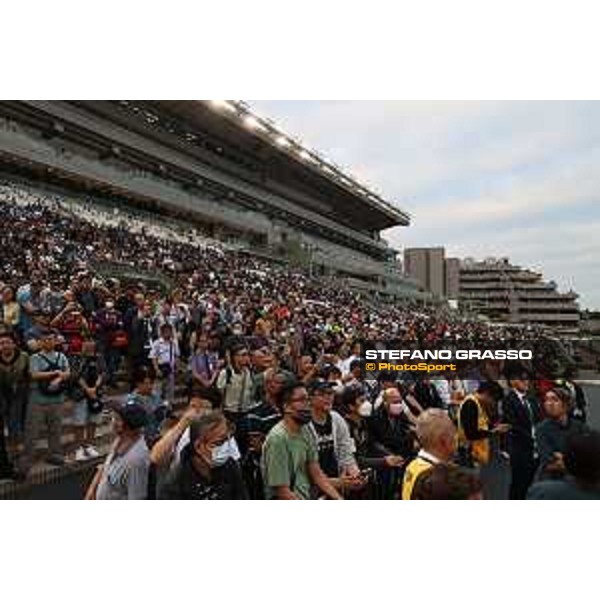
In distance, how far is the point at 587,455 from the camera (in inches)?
116

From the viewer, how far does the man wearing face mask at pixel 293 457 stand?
3.52 meters

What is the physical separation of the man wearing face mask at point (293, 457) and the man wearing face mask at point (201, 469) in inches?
10.0

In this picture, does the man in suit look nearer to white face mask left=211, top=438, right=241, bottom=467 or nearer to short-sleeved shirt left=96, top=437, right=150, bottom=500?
white face mask left=211, top=438, right=241, bottom=467

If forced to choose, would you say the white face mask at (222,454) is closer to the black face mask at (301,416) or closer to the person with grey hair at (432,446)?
the black face mask at (301,416)

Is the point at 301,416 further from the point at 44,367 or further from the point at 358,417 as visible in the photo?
the point at 44,367

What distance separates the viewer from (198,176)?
2856cm

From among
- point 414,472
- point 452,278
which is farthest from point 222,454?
point 452,278

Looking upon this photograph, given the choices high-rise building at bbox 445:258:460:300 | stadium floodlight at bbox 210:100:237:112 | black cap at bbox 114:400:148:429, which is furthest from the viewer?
high-rise building at bbox 445:258:460:300

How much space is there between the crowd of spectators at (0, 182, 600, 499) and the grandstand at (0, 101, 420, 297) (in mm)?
2868

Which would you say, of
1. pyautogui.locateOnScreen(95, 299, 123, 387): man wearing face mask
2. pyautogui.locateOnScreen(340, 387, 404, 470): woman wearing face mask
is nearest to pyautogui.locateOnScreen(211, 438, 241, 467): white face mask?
pyautogui.locateOnScreen(340, 387, 404, 470): woman wearing face mask

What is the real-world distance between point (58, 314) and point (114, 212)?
37.2ft

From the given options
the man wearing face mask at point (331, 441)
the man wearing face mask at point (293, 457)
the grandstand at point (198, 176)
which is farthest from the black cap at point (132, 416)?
the grandstand at point (198, 176)

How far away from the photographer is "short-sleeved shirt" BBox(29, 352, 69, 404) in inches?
223
